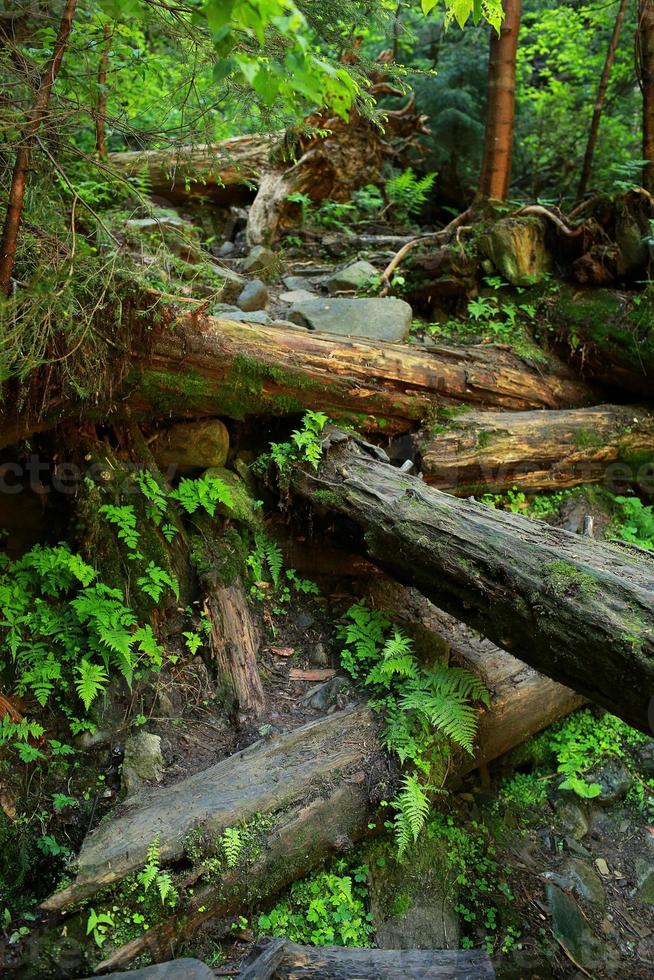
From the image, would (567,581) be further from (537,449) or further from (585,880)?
(537,449)

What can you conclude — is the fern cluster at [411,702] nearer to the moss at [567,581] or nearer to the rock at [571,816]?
the rock at [571,816]

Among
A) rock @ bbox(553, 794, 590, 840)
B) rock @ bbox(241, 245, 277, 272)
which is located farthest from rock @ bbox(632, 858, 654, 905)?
rock @ bbox(241, 245, 277, 272)

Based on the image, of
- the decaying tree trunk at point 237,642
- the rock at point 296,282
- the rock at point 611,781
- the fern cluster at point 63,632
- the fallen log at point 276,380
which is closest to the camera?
the fern cluster at point 63,632

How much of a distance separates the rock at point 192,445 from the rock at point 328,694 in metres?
2.15

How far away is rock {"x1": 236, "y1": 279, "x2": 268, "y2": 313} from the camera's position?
745cm

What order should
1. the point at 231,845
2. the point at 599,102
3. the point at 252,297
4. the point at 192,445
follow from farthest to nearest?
the point at 599,102 < the point at 252,297 < the point at 192,445 < the point at 231,845

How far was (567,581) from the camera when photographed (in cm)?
400

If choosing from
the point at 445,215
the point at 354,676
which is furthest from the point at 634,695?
the point at 445,215

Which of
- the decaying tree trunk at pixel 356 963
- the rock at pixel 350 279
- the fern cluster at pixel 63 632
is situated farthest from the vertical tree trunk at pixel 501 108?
the decaying tree trunk at pixel 356 963

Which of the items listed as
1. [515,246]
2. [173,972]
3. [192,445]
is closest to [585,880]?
[173,972]

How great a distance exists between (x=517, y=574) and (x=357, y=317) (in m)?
3.98

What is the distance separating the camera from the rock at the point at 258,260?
882 centimetres

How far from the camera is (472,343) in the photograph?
790cm

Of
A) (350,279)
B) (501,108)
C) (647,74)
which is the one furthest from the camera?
(350,279)
